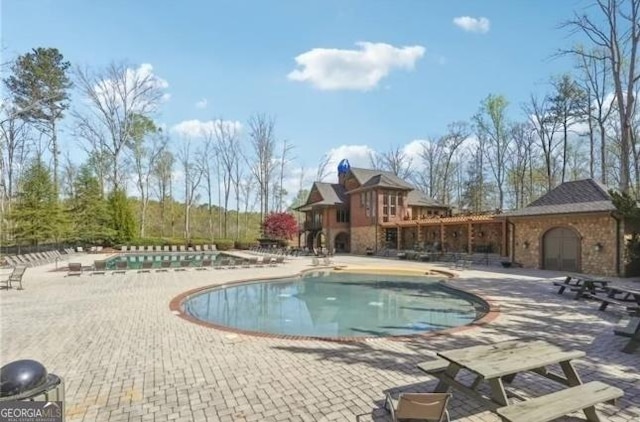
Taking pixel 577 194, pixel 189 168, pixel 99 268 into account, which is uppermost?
pixel 189 168

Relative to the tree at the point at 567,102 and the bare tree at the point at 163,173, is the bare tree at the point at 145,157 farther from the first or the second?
the tree at the point at 567,102

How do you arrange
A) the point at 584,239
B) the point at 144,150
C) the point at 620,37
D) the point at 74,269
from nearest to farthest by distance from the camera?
1. the point at 74,269
2. the point at 620,37
3. the point at 584,239
4. the point at 144,150

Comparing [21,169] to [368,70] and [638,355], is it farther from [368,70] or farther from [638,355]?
[638,355]

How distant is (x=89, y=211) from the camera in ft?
96.8

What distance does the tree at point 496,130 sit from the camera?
111ft

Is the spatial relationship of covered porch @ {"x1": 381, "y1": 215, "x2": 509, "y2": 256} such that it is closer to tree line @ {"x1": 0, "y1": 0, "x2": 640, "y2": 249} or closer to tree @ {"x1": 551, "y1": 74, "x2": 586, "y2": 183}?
tree line @ {"x1": 0, "y1": 0, "x2": 640, "y2": 249}

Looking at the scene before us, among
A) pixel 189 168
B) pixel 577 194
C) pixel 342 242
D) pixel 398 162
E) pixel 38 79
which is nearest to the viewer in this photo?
pixel 577 194

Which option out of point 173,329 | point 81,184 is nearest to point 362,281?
point 173,329

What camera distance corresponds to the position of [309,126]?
2761 centimetres

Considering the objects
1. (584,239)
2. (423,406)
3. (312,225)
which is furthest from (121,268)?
(584,239)

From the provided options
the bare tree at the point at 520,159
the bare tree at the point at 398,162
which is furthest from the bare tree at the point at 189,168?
the bare tree at the point at 520,159

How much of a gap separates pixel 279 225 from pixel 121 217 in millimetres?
13705

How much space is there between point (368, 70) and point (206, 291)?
13.8 meters

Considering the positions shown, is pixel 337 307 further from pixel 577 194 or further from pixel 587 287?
pixel 577 194
